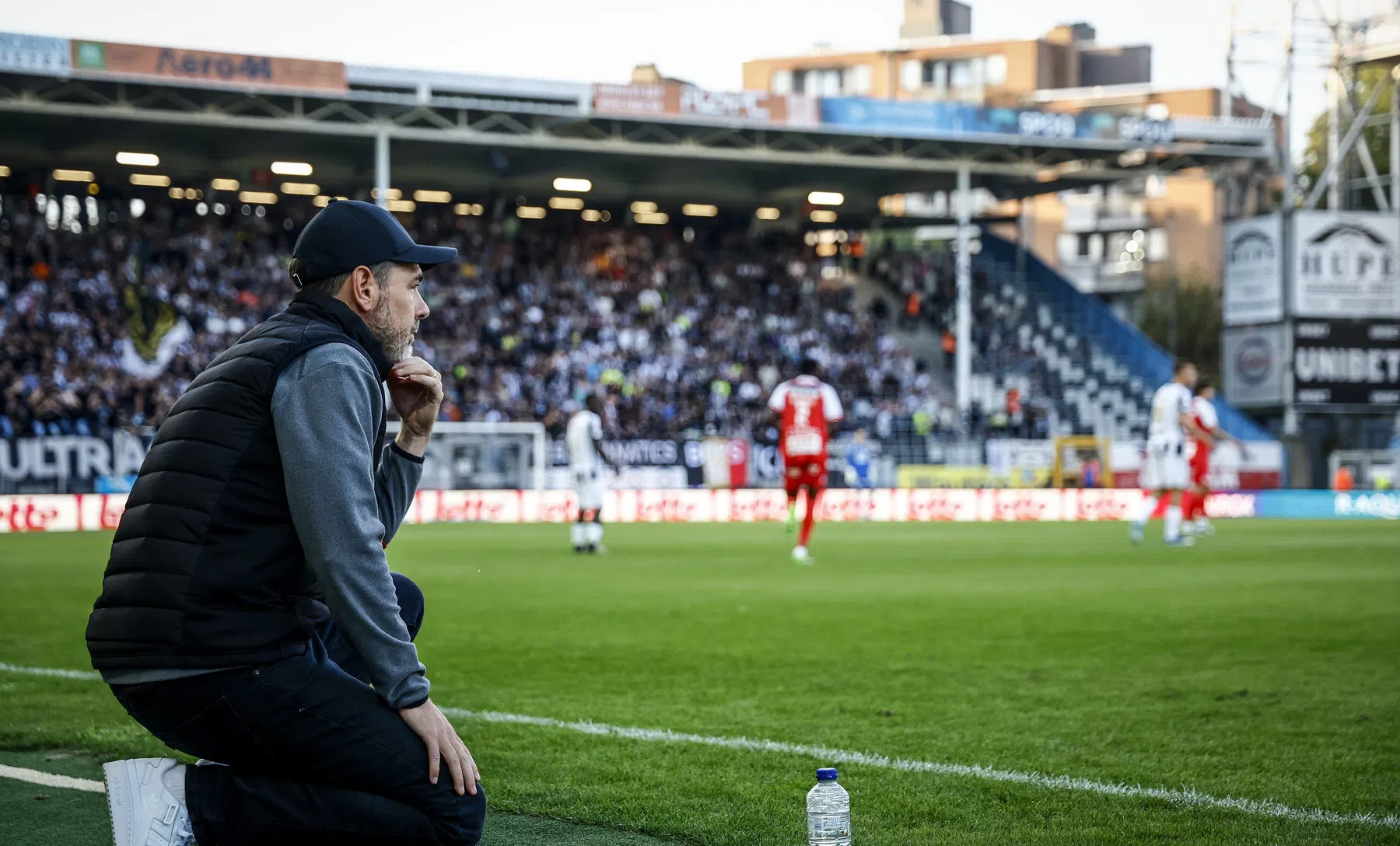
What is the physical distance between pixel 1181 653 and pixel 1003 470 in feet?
95.4

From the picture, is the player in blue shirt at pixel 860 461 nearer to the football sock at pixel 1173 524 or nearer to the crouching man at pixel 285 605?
the football sock at pixel 1173 524

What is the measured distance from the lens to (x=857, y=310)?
45.7 metres

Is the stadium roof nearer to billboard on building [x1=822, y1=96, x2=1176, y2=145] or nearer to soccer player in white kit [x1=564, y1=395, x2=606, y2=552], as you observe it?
A: billboard on building [x1=822, y1=96, x2=1176, y2=145]

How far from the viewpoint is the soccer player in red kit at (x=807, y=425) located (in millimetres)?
18375

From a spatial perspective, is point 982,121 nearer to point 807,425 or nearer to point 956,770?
point 807,425

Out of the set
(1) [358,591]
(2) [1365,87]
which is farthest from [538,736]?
(2) [1365,87]

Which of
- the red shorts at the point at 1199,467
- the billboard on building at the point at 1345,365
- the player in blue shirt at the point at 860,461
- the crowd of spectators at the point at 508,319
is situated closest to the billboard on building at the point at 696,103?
the crowd of spectators at the point at 508,319

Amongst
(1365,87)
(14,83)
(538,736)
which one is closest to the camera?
(538,736)

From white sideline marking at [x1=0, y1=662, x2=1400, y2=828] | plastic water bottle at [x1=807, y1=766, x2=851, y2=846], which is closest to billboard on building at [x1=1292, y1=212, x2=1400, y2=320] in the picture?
white sideline marking at [x1=0, y1=662, x2=1400, y2=828]

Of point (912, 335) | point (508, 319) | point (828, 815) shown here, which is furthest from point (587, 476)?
point (912, 335)

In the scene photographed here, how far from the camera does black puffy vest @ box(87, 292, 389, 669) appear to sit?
345 cm

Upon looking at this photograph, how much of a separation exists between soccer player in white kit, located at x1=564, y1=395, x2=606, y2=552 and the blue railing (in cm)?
2644

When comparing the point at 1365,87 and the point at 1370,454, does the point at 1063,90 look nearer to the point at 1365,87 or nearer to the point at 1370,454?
the point at 1365,87

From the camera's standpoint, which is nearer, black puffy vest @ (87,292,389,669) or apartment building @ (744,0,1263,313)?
black puffy vest @ (87,292,389,669)
